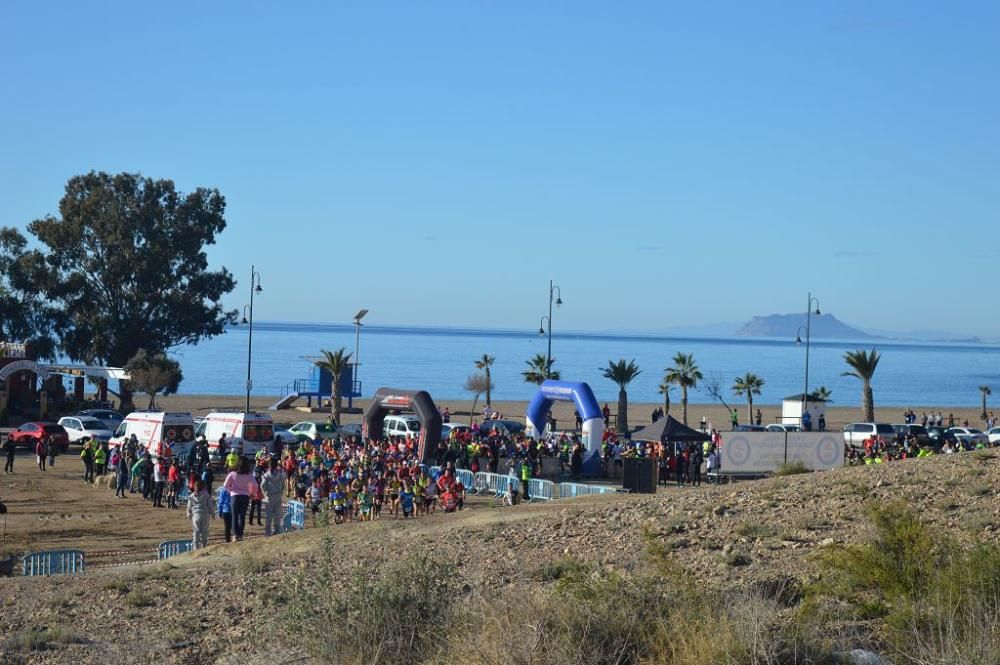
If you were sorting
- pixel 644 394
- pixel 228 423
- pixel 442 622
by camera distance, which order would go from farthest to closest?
pixel 644 394 → pixel 228 423 → pixel 442 622

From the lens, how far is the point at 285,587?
11922 millimetres

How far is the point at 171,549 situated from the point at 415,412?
17132 millimetres

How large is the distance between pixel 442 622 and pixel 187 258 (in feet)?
212

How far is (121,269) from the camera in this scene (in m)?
68.8

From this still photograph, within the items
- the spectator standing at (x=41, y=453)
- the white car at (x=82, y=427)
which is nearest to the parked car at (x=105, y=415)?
the white car at (x=82, y=427)

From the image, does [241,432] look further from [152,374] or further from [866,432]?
[152,374]

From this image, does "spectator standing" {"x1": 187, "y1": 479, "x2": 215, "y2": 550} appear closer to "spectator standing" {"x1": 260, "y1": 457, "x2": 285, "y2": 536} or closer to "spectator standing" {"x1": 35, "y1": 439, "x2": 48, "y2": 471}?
"spectator standing" {"x1": 260, "y1": 457, "x2": 285, "y2": 536}

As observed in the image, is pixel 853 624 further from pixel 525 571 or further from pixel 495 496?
pixel 495 496

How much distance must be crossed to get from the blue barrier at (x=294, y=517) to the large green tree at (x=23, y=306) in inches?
1897

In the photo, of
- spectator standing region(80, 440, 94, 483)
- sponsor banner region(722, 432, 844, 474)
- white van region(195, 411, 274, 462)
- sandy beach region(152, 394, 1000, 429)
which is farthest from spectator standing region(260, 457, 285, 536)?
sandy beach region(152, 394, 1000, 429)

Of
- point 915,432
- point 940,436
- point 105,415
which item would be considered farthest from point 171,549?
point 940,436

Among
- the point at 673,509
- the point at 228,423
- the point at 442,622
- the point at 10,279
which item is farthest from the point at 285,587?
the point at 10,279

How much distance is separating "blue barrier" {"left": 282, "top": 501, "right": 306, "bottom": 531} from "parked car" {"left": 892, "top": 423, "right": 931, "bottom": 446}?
2426 cm

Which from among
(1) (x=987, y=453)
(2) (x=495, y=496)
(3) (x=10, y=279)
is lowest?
(2) (x=495, y=496)
